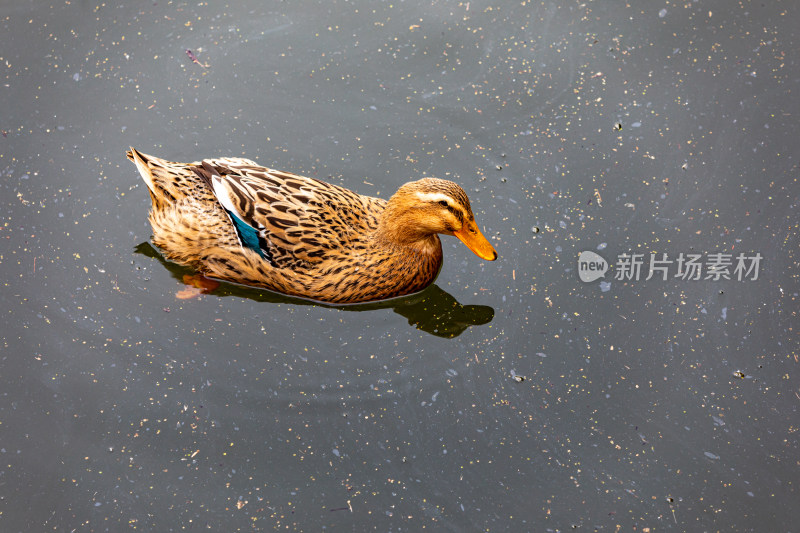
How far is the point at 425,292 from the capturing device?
4.36 m

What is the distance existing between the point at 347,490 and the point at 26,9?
4.33 metres

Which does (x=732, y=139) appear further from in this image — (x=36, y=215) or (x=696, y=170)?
(x=36, y=215)

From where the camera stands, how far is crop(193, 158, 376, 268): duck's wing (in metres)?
4.04

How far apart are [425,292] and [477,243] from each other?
47 centimetres

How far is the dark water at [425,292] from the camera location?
368 cm

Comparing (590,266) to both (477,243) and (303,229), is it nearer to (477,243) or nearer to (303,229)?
(477,243)

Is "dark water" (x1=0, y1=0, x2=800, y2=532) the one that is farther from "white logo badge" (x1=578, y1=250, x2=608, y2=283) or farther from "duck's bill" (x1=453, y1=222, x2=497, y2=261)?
"duck's bill" (x1=453, y1=222, x2=497, y2=261)

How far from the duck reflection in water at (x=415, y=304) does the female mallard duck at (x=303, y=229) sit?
0.20 feet

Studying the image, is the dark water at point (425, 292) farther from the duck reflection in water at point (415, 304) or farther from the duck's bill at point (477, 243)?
the duck's bill at point (477, 243)

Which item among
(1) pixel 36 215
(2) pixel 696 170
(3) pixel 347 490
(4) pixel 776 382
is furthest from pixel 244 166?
(4) pixel 776 382

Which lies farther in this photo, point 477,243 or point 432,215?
point 477,243

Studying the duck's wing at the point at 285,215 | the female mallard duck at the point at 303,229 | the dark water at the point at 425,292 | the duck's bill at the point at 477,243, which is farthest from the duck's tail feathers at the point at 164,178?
the duck's bill at the point at 477,243

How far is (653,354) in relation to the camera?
13.4ft

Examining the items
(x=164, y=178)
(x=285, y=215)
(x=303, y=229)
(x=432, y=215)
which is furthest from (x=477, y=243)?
(x=164, y=178)
